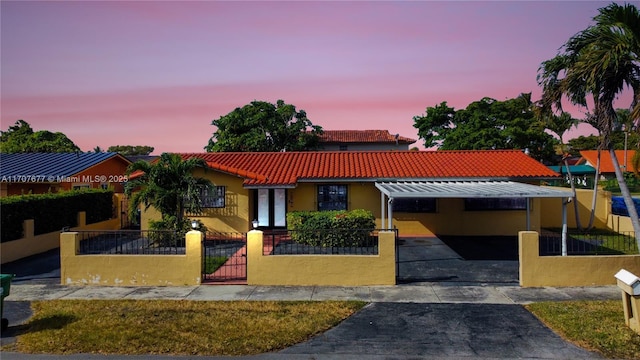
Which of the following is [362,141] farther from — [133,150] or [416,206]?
[133,150]

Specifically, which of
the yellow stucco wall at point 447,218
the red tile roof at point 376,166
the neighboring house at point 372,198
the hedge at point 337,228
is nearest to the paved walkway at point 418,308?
the hedge at point 337,228

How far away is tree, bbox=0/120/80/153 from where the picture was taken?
36.1m

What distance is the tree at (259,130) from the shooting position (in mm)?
33625

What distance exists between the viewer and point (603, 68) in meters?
10.1

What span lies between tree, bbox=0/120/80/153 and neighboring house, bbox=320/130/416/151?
26856mm

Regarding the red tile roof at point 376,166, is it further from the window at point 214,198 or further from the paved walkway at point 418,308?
the paved walkway at point 418,308

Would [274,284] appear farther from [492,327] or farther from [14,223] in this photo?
[14,223]

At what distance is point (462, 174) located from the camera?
17125 millimetres

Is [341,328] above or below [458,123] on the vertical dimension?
below

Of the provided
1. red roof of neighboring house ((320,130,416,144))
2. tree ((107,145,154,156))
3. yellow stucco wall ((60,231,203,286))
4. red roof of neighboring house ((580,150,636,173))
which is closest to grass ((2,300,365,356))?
yellow stucco wall ((60,231,203,286))

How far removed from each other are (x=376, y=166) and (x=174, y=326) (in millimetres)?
12795

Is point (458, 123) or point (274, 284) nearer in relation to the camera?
point (274, 284)

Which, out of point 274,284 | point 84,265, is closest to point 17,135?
point 84,265

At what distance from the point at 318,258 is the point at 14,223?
10.6 meters
